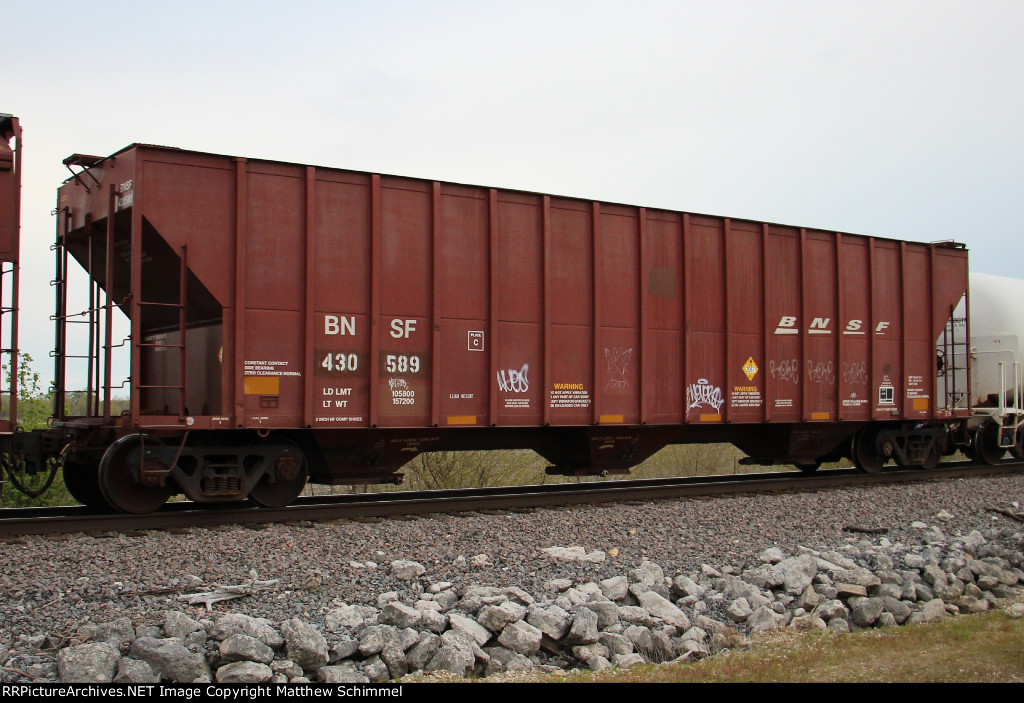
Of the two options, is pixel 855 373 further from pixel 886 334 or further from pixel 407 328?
pixel 407 328

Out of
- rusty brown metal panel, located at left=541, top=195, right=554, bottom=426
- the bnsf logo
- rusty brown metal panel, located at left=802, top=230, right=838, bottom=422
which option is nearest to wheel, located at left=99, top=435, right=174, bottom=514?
rusty brown metal panel, located at left=541, top=195, right=554, bottom=426

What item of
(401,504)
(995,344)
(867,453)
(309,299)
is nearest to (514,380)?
(401,504)

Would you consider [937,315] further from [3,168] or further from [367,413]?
[3,168]

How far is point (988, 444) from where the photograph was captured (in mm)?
14984

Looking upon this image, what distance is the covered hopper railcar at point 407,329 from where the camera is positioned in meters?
8.62

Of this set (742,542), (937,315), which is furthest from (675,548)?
(937,315)

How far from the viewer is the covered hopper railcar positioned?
8.62 metres

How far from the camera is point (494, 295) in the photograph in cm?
997

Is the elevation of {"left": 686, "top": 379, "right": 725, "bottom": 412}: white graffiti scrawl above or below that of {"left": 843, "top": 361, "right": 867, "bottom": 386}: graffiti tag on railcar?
below

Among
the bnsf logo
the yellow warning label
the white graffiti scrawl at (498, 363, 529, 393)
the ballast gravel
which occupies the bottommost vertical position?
the ballast gravel

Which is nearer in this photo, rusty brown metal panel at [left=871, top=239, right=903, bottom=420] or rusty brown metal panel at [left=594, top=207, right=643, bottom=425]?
rusty brown metal panel at [left=594, top=207, right=643, bottom=425]

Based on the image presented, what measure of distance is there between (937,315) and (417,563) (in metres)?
11.2

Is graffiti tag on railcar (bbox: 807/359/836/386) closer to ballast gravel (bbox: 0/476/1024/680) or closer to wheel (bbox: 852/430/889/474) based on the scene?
wheel (bbox: 852/430/889/474)

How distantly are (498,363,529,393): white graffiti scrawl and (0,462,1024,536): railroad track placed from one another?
4.14 ft
